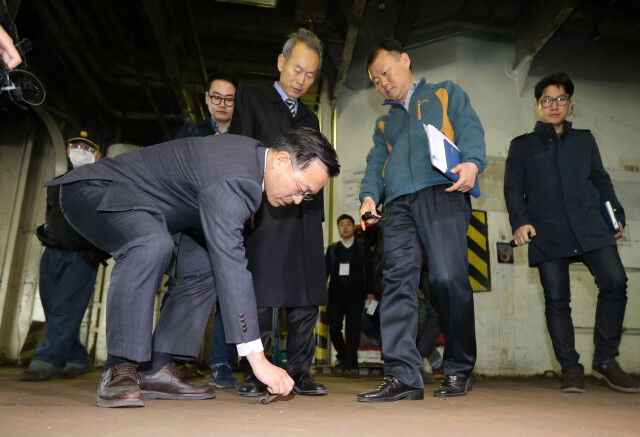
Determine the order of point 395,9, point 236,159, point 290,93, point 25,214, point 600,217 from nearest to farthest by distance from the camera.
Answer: point 236,159 → point 290,93 → point 600,217 → point 395,9 → point 25,214

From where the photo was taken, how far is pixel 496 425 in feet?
4.20

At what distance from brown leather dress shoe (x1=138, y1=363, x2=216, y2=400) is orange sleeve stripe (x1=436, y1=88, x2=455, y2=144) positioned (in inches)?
57.4

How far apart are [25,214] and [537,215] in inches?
244

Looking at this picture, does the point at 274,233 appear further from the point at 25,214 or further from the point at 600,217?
the point at 25,214

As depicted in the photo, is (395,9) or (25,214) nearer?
(395,9)

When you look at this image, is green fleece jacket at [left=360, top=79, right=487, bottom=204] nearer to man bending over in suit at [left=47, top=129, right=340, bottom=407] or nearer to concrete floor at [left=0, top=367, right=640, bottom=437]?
man bending over in suit at [left=47, top=129, right=340, bottom=407]

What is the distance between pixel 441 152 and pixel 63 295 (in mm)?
2417

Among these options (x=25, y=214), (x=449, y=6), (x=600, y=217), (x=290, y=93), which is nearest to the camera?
(x=290, y=93)

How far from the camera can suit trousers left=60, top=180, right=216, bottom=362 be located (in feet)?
5.02

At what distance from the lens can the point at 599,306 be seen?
254cm

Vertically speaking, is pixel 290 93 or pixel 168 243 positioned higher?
pixel 290 93

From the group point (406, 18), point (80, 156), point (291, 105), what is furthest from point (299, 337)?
point (406, 18)

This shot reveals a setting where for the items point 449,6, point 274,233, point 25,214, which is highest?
point 449,6

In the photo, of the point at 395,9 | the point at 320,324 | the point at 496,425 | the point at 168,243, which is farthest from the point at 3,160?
the point at 496,425
